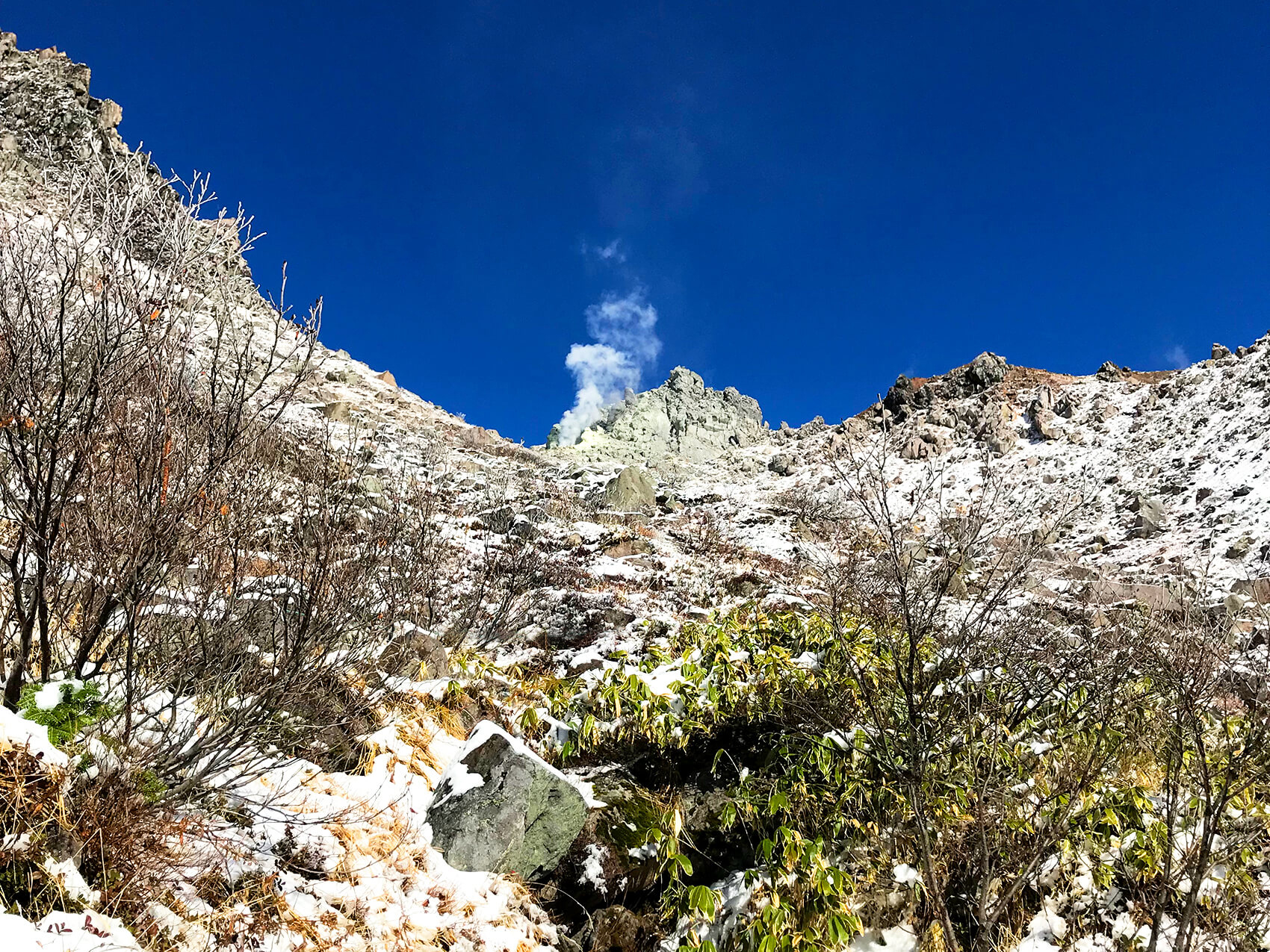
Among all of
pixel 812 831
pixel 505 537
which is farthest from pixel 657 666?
pixel 505 537

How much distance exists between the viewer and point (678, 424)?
35.8m

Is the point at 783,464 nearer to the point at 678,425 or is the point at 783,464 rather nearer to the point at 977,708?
the point at 678,425

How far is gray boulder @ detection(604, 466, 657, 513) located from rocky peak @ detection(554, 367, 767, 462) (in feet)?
46.8

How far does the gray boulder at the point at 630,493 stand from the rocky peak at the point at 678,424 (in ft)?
46.8

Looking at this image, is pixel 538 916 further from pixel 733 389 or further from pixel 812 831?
pixel 733 389

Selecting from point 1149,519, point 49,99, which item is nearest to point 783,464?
point 1149,519

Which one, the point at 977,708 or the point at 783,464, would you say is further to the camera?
the point at 783,464

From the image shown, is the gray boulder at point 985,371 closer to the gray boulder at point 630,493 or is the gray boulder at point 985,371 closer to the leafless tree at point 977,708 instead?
the gray boulder at point 630,493

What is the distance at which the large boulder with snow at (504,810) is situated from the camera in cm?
396

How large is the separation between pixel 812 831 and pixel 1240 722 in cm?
288

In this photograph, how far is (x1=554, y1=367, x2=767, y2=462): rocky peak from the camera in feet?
111

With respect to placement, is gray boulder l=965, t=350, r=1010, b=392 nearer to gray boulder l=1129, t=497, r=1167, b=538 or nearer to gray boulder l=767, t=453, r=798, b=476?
gray boulder l=767, t=453, r=798, b=476

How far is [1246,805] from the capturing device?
3518 mm

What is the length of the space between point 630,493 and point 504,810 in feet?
43.7
